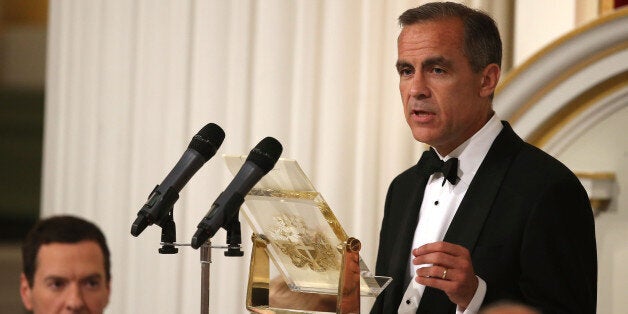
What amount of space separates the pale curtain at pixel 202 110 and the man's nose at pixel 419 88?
110 centimetres

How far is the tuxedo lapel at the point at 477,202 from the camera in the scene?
8.15 ft

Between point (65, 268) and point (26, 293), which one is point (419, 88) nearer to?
point (65, 268)

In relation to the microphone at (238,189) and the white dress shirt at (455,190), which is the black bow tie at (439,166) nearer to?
the white dress shirt at (455,190)

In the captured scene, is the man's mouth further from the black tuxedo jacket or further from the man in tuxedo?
the black tuxedo jacket

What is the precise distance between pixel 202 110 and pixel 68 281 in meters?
1.10

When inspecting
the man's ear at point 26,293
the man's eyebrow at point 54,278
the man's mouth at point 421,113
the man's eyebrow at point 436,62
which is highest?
the man's eyebrow at point 436,62

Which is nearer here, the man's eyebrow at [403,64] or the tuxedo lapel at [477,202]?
the tuxedo lapel at [477,202]

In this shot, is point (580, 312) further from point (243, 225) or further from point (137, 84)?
point (137, 84)

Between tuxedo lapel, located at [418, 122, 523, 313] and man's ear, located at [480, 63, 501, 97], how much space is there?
0.09 meters

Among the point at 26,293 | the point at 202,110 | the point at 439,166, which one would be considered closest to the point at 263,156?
the point at 439,166

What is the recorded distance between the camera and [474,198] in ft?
8.35

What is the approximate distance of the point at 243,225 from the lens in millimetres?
3709

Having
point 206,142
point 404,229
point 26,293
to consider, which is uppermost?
point 206,142

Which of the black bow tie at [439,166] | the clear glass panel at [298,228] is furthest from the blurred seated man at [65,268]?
the black bow tie at [439,166]
